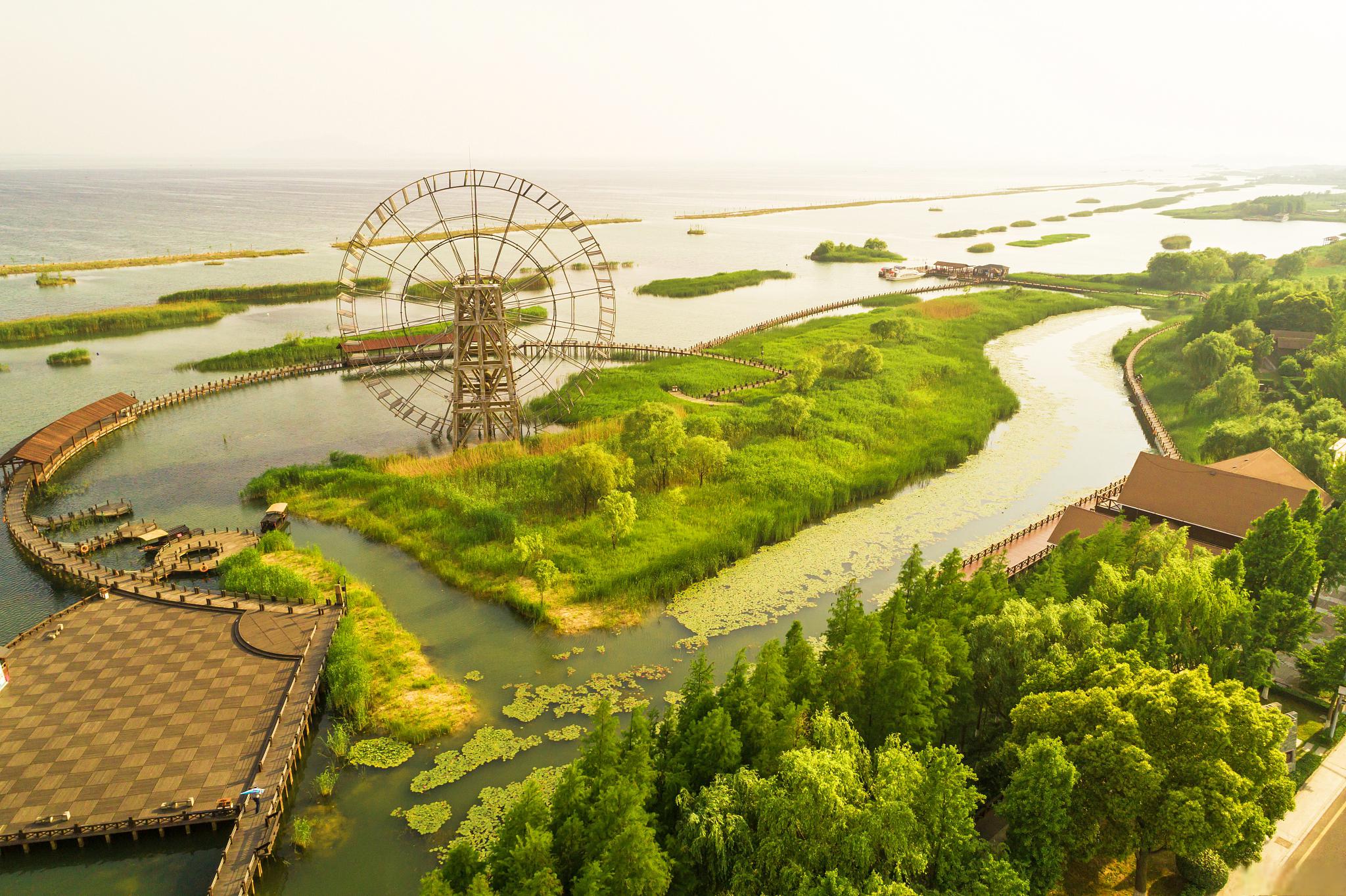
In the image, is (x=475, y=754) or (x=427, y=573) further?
(x=427, y=573)

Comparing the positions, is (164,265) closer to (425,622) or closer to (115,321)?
(115,321)

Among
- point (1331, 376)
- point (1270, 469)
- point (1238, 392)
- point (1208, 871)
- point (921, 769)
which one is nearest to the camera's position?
point (921, 769)

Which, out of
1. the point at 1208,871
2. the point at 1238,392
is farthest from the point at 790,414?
the point at 1208,871

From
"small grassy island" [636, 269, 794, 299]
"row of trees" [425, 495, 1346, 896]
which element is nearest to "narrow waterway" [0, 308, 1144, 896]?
"row of trees" [425, 495, 1346, 896]

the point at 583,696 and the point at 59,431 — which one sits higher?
the point at 59,431

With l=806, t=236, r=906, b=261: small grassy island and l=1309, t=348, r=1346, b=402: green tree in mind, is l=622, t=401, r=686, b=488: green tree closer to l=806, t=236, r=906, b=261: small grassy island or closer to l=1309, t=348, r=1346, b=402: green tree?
l=1309, t=348, r=1346, b=402: green tree

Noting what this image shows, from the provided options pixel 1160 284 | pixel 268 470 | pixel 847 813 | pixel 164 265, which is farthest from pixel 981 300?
pixel 164 265

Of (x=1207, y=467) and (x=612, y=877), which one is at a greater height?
(x=1207, y=467)

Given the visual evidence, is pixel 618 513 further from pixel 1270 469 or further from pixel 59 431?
pixel 59 431
